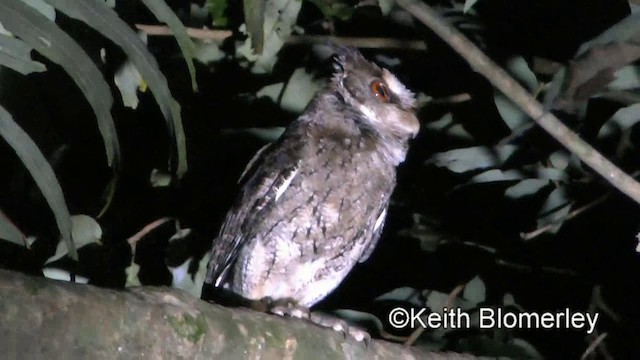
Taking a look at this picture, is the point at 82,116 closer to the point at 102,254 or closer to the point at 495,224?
the point at 102,254

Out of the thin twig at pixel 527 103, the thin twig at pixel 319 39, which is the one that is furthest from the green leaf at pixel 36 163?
the thin twig at pixel 319 39

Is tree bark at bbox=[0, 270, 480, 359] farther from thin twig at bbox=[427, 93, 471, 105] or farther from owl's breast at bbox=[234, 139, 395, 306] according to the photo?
thin twig at bbox=[427, 93, 471, 105]

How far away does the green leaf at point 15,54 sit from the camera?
1106 millimetres

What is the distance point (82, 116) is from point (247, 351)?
1.08 meters

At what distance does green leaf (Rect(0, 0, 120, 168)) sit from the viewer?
1054mm

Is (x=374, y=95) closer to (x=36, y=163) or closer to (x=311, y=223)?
(x=311, y=223)

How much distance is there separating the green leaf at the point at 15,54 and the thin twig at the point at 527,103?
3.20ft

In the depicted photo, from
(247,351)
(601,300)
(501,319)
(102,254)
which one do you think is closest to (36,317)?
(247,351)

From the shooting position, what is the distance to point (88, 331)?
100cm

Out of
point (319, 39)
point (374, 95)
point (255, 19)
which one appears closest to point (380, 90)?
point (374, 95)

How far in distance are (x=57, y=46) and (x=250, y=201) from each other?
1.36m

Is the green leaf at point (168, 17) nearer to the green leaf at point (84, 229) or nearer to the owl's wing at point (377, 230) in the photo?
the green leaf at point (84, 229)

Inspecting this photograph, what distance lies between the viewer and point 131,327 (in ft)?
3.51

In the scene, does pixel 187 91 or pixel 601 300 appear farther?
pixel 601 300
